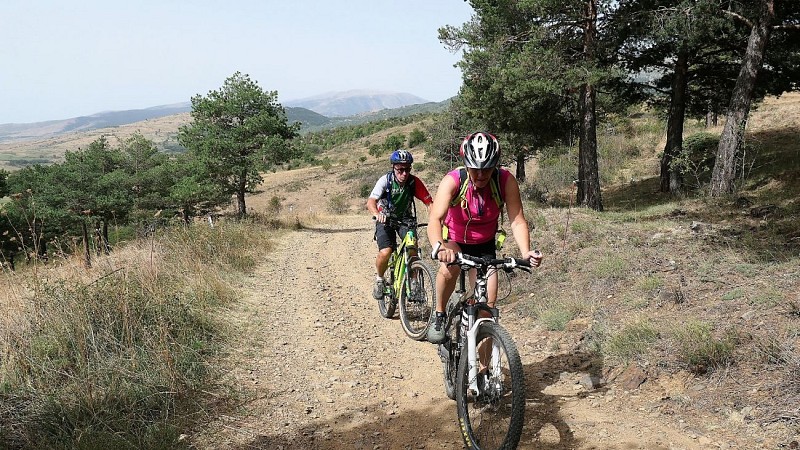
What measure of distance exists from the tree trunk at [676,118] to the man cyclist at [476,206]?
43.0 feet

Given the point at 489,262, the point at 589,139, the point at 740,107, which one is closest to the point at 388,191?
the point at 489,262

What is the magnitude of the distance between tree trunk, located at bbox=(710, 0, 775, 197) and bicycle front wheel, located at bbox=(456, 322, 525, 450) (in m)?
11.3

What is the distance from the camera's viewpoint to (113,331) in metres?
4.99

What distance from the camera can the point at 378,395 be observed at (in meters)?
4.90

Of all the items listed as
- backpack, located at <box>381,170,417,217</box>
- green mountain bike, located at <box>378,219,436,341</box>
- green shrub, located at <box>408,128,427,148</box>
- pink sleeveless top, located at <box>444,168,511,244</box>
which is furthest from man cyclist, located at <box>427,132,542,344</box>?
green shrub, located at <box>408,128,427,148</box>

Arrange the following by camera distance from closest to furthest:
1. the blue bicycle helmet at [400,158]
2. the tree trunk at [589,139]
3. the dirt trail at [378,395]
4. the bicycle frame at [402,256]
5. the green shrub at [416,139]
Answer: the dirt trail at [378,395]
the blue bicycle helmet at [400,158]
the bicycle frame at [402,256]
the tree trunk at [589,139]
the green shrub at [416,139]

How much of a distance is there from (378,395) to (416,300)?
181cm

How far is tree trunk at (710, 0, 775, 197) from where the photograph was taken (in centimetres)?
1130

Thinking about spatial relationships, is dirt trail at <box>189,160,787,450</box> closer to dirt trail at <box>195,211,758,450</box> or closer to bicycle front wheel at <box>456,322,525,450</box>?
dirt trail at <box>195,211,758,450</box>

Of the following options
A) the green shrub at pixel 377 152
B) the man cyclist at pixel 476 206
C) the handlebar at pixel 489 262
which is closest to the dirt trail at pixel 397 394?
the man cyclist at pixel 476 206

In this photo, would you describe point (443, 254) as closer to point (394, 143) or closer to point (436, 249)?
point (436, 249)

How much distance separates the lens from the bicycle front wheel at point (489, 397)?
11.6 feet

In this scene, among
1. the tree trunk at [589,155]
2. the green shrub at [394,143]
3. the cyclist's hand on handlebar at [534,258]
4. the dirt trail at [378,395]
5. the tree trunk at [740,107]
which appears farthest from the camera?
the green shrub at [394,143]

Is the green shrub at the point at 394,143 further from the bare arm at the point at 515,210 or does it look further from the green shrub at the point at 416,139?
the bare arm at the point at 515,210
